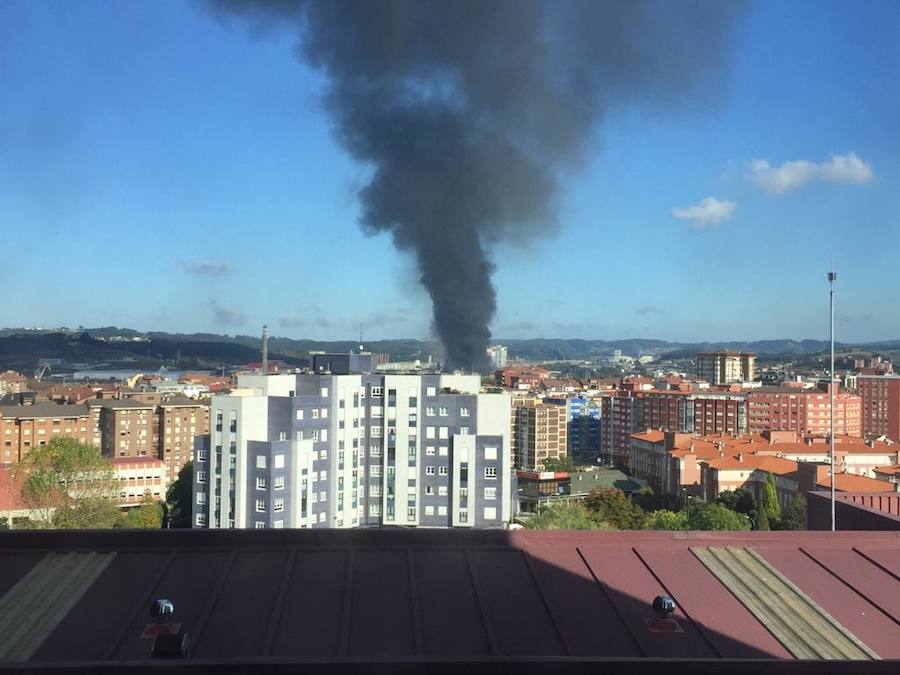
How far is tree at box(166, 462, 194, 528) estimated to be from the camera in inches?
680

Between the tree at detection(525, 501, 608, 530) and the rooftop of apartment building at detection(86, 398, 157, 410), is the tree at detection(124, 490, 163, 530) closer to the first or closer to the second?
the tree at detection(525, 501, 608, 530)

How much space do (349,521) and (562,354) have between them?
127 meters

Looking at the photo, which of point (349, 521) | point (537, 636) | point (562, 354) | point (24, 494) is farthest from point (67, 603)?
point (562, 354)

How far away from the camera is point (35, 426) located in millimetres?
27234

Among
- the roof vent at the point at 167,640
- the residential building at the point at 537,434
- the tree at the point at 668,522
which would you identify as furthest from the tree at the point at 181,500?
the residential building at the point at 537,434

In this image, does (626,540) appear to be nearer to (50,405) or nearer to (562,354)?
(50,405)

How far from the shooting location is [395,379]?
15414mm

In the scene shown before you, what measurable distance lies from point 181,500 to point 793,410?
30.2m

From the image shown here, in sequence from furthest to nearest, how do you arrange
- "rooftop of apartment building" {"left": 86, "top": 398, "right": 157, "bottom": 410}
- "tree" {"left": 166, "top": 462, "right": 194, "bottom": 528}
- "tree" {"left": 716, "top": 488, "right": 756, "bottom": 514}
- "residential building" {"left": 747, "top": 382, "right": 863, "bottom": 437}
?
"residential building" {"left": 747, "top": 382, "right": 863, "bottom": 437}
"rooftop of apartment building" {"left": 86, "top": 398, "right": 157, "bottom": 410}
"tree" {"left": 716, "top": 488, "right": 756, "bottom": 514}
"tree" {"left": 166, "top": 462, "right": 194, "bottom": 528}

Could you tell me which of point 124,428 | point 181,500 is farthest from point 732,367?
point 181,500

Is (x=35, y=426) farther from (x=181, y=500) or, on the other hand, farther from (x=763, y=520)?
(x=763, y=520)

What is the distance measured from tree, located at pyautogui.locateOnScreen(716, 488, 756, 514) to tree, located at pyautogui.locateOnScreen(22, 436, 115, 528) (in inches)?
506

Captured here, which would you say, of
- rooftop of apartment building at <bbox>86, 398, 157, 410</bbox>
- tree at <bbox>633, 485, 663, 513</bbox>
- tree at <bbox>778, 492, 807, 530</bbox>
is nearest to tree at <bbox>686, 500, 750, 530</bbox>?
tree at <bbox>778, 492, 807, 530</bbox>

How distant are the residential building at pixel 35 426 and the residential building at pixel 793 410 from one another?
27423 mm
